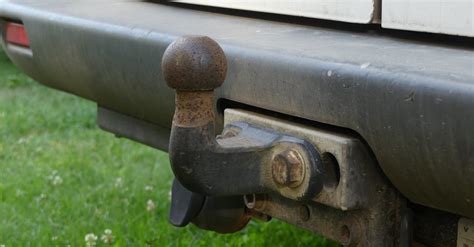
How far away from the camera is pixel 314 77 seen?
1.91 m

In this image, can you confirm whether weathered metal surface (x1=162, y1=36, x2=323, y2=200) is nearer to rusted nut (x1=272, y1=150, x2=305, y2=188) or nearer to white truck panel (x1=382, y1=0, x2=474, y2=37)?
rusted nut (x1=272, y1=150, x2=305, y2=188)

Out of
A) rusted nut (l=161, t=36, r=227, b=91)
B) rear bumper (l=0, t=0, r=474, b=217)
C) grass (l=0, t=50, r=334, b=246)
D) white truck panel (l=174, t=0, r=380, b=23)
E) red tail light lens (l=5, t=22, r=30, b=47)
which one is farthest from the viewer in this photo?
grass (l=0, t=50, r=334, b=246)

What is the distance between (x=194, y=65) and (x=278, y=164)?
0.96ft

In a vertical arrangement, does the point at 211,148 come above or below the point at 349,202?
above

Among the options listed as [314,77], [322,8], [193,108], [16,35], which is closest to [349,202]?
[314,77]

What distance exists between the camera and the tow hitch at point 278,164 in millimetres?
1853

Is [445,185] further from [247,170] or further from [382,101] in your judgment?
[247,170]

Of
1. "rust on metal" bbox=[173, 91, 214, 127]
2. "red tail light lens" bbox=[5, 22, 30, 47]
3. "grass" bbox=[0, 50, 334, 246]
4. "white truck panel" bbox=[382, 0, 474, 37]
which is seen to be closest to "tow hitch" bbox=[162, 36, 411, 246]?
"rust on metal" bbox=[173, 91, 214, 127]

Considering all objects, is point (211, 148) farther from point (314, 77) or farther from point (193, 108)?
point (314, 77)

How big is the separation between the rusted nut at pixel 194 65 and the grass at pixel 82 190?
1956 millimetres

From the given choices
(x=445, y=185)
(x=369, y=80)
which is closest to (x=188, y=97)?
(x=369, y=80)

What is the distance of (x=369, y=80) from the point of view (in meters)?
1.79

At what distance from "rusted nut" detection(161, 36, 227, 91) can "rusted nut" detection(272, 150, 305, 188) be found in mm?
222

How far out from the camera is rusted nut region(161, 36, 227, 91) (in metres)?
1.83
